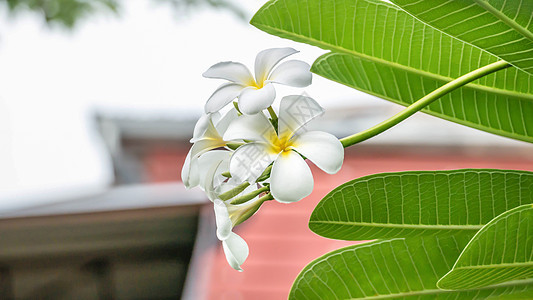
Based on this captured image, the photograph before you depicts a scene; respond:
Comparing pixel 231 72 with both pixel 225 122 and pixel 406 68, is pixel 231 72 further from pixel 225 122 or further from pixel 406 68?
pixel 406 68

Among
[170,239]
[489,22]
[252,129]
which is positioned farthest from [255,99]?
[170,239]

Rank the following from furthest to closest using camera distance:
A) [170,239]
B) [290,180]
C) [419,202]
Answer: [170,239], [419,202], [290,180]

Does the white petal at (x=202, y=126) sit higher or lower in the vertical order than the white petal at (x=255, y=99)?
lower

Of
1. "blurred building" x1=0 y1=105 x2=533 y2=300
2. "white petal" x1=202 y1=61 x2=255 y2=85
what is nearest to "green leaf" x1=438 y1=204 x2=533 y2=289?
"white petal" x1=202 y1=61 x2=255 y2=85

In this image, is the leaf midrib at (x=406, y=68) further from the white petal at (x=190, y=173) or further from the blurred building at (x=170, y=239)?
the blurred building at (x=170, y=239)

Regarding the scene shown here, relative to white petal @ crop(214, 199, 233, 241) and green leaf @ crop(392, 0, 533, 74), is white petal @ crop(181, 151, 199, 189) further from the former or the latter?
green leaf @ crop(392, 0, 533, 74)

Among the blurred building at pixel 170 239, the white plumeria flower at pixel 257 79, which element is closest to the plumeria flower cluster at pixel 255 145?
the white plumeria flower at pixel 257 79
